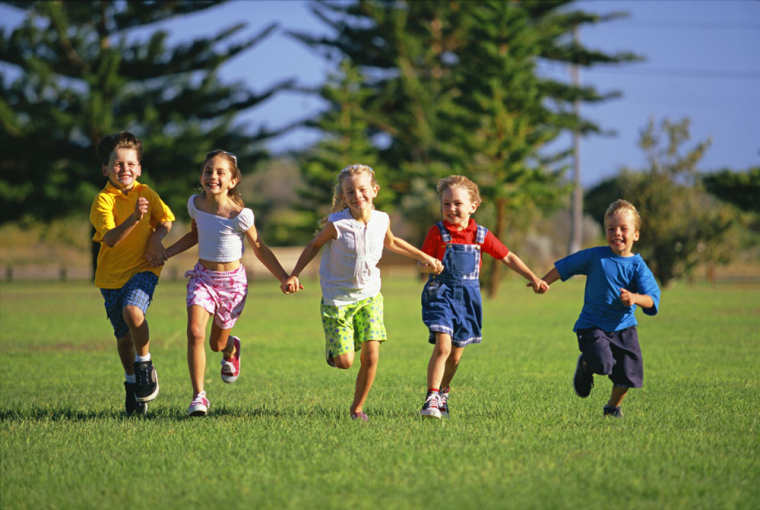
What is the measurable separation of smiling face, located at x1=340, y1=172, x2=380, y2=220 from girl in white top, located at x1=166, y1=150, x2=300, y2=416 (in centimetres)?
72

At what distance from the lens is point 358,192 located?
21.7 ft

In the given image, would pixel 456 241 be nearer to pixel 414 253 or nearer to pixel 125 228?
pixel 414 253

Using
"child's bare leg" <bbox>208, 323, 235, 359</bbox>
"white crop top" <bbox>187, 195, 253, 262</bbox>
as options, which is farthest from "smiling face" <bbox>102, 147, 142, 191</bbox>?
"child's bare leg" <bbox>208, 323, 235, 359</bbox>

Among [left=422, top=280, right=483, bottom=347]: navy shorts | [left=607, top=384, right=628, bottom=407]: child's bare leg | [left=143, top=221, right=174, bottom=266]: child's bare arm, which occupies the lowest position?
[left=607, top=384, right=628, bottom=407]: child's bare leg

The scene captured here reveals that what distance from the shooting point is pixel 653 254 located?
37.8 m

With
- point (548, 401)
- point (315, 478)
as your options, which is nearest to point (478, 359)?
point (548, 401)

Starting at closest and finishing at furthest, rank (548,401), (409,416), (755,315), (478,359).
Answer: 1. (409,416)
2. (548,401)
3. (478,359)
4. (755,315)

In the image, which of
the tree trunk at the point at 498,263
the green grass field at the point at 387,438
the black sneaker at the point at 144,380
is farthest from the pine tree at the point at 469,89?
the black sneaker at the point at 144,380

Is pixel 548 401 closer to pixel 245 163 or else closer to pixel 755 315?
A: pixel 755 315

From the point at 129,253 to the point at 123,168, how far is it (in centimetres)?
68

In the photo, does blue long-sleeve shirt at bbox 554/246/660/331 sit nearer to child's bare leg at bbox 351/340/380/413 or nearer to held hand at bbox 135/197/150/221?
child's bare leg at bbox 351/340/380/413

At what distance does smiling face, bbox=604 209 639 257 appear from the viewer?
6.87 m

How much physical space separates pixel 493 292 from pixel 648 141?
15909 mm

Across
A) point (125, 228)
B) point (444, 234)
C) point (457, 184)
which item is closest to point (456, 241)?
point (444, 234)
